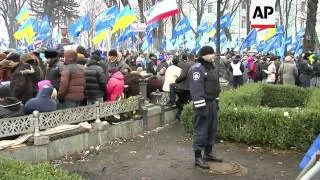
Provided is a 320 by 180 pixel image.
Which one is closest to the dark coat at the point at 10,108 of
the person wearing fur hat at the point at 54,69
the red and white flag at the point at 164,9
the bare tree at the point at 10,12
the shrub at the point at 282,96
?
the person wearing fur hat at the point at 54,69

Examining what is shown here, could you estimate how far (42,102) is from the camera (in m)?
8.50

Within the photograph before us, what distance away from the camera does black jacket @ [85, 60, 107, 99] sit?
997 centimetres

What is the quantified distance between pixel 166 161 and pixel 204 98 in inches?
57.0

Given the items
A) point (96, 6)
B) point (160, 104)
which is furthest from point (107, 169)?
point (96, 6)

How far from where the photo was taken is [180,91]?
12.4 metres

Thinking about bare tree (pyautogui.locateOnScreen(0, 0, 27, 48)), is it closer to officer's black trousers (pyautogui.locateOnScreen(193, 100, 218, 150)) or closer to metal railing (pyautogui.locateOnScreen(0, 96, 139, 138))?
metal railing (pyautogui.locateOnScreen(0, 96, 139, 138))

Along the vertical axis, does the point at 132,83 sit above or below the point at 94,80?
below

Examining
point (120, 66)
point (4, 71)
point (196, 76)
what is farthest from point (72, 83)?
point (120, 66)

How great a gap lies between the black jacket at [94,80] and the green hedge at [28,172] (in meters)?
5.13

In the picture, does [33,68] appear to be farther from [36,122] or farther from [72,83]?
[36,122]

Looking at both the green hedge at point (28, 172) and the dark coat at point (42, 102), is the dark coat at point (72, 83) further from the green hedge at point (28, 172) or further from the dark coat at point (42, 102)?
the green hedge at point (28, 172)

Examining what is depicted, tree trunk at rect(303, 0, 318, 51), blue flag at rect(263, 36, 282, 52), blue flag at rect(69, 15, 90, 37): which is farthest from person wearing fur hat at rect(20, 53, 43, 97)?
blue flag at rect(263, 36, 282, 52)

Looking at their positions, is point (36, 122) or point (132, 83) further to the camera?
point (132, 83)

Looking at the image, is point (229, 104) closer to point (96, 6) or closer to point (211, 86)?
point (211, 86)
